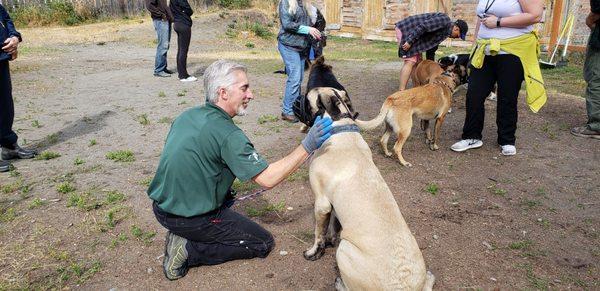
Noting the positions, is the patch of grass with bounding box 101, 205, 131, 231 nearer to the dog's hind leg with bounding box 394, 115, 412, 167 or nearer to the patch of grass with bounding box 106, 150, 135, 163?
the patch of grass with bounding box 106, 150, 135, 163

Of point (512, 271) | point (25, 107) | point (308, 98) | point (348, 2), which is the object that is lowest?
point (512, 271)

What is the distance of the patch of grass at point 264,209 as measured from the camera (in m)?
4.08

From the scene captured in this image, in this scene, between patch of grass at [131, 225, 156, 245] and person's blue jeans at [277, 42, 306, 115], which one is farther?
person's blue jeans at [277, 42, 306, 115]

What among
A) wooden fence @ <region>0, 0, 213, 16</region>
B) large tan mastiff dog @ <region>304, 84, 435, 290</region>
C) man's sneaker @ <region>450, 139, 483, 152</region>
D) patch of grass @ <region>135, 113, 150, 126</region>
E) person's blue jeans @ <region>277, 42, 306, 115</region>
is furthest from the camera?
wooden fence @ <region>0, 0, 213, 16</region>

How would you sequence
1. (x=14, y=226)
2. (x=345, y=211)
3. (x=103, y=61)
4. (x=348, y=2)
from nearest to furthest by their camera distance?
(x=345, y=211), (x=14, y=226), (x=103, y=61), (x=348, y=2)

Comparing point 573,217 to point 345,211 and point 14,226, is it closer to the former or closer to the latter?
point 345,211

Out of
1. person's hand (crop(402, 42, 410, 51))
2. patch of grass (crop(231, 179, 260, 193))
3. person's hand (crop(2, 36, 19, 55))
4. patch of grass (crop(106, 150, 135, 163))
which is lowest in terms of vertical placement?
patch of grass (crop(231, 179, 260, 193))

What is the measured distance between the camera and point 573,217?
12.9 ft

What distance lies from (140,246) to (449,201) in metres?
2.99

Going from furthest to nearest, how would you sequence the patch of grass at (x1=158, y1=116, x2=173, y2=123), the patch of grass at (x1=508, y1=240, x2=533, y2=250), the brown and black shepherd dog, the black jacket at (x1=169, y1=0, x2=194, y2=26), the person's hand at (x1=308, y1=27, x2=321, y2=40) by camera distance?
1. the black jacket at (x1=169, y1=0, x2=194, y2=26)
2. the patch of grass at (x1=158, y1=116, x2=173, y2=123)
3. the person's hand at (x1=308, y1=27, x2=321, y2=40)
4. the brown and black shepherd dog
5. the patch of grass at (x1=508, y1=240, x2=533, y2=250)

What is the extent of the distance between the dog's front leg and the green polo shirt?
1.77 feet

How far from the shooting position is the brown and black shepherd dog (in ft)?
16.7

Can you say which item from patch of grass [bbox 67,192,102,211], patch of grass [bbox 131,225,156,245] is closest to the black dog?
patch of grass [bbox 131,225,156,245]

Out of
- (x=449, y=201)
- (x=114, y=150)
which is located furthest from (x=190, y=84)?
(x=449, y=201)
